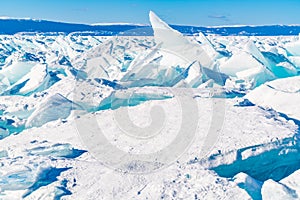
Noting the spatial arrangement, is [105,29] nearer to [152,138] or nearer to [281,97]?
[281,97]

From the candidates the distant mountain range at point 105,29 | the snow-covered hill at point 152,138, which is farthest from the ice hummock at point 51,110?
the distant mountain range at point 105,29

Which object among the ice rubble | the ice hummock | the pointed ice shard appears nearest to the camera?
the ice rubble

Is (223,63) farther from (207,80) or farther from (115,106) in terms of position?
(115,106)

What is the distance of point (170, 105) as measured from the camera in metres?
7.02

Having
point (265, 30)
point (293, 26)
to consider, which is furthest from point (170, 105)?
point (293, 26)

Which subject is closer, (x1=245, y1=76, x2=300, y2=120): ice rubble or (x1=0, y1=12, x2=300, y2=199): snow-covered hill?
(x1=0, y1=12, x2=300, y2=199): snow-covered hill

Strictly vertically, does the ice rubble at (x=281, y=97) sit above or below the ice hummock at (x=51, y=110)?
above

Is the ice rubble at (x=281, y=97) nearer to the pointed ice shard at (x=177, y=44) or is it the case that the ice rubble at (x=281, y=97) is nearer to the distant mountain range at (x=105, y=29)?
the pointed ice shard at (x=177, y=44)

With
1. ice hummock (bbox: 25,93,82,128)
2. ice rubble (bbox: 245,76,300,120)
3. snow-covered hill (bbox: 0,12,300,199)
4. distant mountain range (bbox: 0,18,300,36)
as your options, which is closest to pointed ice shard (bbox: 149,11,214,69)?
snow-covered hill (bbox: 0,12,300,199)

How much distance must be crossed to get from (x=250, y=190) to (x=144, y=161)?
4.15 ft

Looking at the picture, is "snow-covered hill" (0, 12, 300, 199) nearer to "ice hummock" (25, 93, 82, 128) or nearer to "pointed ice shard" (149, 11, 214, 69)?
"ice hummock" (25, 93, 82, 128)

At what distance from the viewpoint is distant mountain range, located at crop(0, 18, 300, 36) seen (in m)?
36.9

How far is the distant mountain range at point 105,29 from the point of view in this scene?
36934mm

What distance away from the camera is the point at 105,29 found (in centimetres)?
4194
